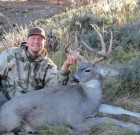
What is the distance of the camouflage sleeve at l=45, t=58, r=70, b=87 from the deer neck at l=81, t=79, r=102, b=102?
1.20ft

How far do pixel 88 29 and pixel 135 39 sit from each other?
1.89m

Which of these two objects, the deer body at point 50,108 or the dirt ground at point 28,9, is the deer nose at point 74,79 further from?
the dirt ground at point 28,9

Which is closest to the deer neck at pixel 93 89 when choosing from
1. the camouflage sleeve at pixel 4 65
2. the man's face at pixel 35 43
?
the man's face at pixel 35 43

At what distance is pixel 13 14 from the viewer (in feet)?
70.9

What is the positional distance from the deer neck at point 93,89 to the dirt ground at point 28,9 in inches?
503

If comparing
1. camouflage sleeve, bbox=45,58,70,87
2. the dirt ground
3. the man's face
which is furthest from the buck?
the dirt ground

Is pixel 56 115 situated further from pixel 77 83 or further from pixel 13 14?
pixel 13 14

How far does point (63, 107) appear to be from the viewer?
5832 mm

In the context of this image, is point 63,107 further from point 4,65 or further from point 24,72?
point 4,65

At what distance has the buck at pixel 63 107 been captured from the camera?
5766 mm

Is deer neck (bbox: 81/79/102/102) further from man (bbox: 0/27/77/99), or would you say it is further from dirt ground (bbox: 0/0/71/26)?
dirt ground (bbox: 0/0/71/26)

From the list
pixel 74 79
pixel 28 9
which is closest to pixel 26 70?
pixel 74 79

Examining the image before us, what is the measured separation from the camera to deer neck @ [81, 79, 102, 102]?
6.11m

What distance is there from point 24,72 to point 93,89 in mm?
1189
